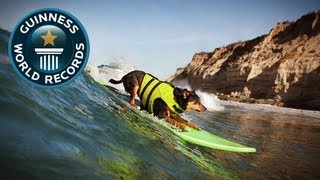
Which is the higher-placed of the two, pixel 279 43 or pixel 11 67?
pixel 279 43

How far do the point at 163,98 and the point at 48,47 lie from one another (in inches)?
91.1

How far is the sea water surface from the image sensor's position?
256cm

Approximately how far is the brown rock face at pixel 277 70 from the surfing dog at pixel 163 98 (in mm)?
22539

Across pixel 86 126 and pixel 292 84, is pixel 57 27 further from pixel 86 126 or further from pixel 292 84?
pixel 292 84

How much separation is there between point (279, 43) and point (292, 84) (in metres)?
8.84

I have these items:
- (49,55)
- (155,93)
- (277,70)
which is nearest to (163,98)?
(155,93)

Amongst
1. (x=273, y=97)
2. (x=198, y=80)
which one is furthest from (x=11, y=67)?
(x=198, y=80)

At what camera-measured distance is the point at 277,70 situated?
1270 inches

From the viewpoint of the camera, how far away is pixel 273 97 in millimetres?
30922

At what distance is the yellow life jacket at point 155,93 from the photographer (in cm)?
569

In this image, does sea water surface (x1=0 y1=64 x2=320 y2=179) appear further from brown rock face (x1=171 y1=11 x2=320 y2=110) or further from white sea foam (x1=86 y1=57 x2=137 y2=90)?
brown rock face (x1=171 y1=11 x2=320 y2=110)

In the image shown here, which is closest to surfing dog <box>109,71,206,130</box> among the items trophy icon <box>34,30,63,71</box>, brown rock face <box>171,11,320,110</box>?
trophy icon <box>34,30,63,71</box>

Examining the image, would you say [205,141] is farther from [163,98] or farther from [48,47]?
[48,47]

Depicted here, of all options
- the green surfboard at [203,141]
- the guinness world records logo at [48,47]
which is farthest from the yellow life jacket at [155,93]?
the guinness world records logo at [48,47]
